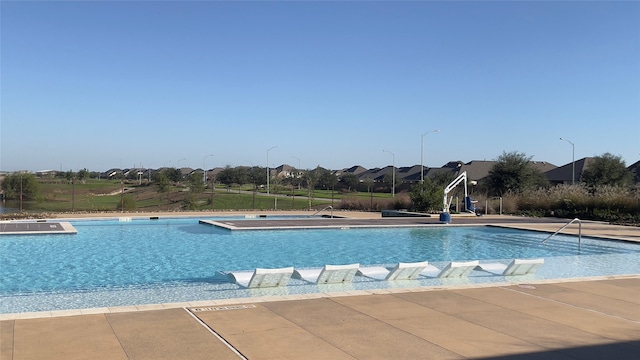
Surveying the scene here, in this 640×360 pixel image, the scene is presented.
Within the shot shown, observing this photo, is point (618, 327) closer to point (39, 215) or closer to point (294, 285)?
point (294, 285)

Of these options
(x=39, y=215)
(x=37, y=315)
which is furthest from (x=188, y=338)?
(x=39, y=215)

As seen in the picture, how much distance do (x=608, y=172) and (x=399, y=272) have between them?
116 feet

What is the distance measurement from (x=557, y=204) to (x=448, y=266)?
20334 millimetres

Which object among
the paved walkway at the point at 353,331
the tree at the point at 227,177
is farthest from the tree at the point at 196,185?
the tree at the point at 227,177

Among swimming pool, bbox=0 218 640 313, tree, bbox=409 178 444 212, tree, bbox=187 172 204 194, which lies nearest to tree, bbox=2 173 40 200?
tree, bbox=187 172 204 194

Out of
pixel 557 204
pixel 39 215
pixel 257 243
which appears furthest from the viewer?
pixel 557 204

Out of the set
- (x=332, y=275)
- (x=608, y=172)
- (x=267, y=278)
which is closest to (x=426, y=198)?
(x=332, y=275)

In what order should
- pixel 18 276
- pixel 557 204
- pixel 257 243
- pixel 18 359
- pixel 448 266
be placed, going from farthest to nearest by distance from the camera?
pixel 557 204 < pixel 257 243 < pixel 18 276 < pixel 448 266 < pixel 18 359

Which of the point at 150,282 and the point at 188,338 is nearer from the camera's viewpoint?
the point at 188,338

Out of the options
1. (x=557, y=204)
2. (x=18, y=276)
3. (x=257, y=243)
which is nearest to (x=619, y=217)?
(x=557, y=204)

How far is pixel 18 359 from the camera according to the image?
457 cm

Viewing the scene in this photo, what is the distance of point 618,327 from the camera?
6.14 meters

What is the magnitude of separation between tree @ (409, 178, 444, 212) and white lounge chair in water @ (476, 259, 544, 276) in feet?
53.0

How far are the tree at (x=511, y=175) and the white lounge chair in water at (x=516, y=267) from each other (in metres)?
28.0
